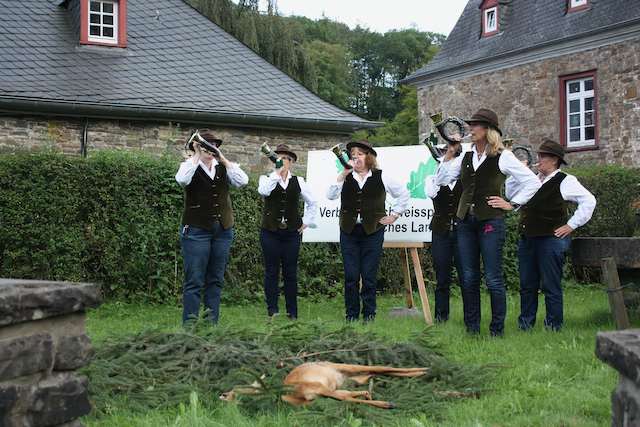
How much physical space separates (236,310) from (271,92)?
22.5 feet

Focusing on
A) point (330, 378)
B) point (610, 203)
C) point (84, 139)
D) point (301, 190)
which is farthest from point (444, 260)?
point (84, 139)

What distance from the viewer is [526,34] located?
1677 centimetres

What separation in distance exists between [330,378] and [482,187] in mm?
2414

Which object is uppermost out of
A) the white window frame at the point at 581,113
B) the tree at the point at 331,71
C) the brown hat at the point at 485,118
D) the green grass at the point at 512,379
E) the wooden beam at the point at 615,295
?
the tree at the point at 331,71

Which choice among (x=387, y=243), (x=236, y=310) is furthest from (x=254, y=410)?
(x=236, y=310)

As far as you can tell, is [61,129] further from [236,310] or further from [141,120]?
[236,310]

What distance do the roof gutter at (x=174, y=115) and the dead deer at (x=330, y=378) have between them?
28.5 feet

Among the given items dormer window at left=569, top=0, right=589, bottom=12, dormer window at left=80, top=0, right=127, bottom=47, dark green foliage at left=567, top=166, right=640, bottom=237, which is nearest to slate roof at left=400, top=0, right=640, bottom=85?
dormer window at left=569, top=0, right=589, bottom=12

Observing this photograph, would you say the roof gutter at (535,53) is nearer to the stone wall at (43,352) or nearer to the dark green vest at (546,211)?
the dark green vest at (546,211)

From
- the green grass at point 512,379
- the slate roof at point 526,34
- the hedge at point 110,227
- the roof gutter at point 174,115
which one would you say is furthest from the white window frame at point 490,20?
the green grass at point 512,379

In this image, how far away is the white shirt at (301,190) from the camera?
237 inches

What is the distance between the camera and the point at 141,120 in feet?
36.9

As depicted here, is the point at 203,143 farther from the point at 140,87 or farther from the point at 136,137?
the point at 140,87

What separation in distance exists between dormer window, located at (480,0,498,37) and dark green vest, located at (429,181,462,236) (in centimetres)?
1405
